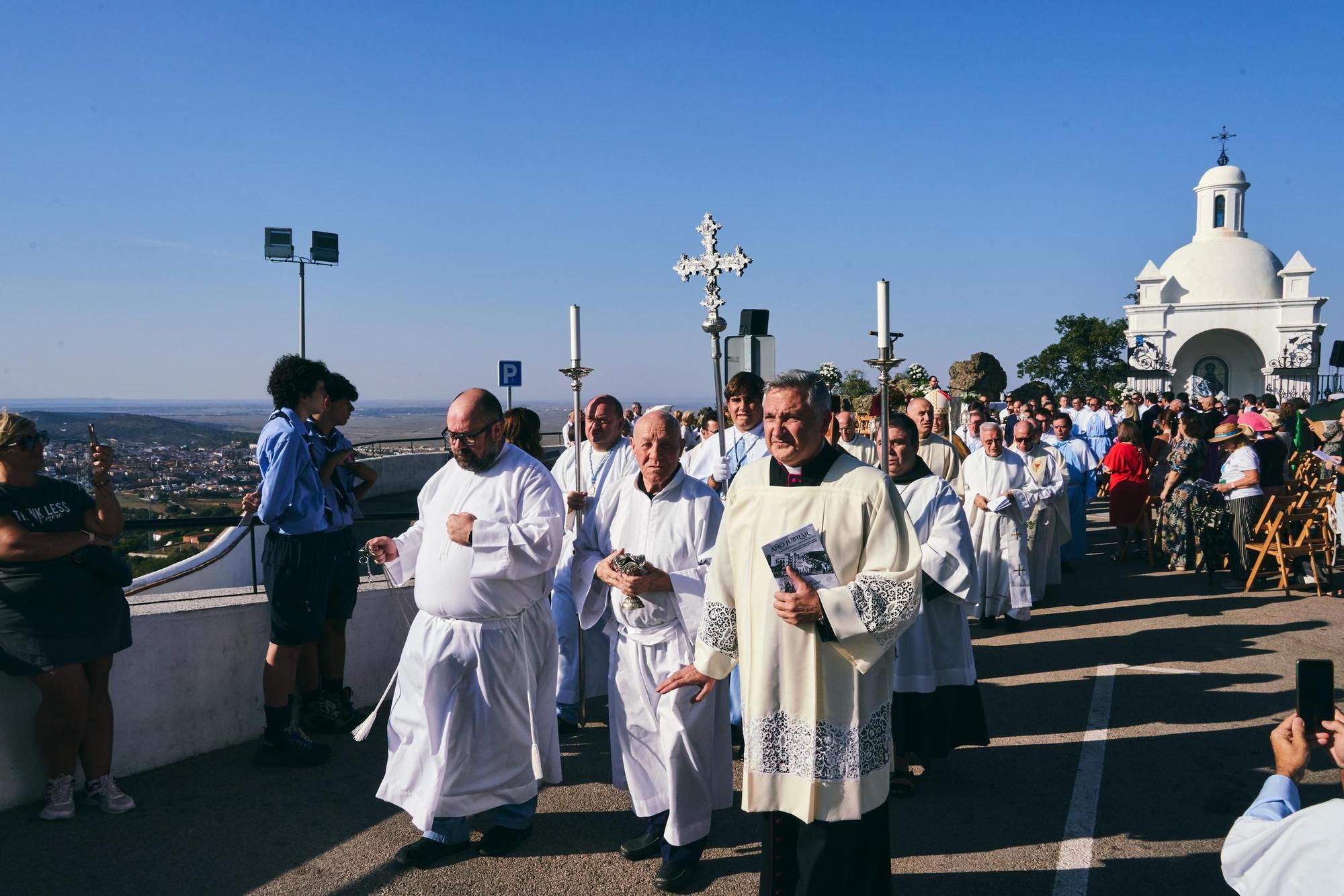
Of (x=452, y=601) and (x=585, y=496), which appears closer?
(x=452, y=601)

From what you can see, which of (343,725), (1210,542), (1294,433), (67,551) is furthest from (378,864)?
(1294,433)

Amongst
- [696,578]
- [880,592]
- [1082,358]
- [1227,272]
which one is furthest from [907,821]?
[1227,272]

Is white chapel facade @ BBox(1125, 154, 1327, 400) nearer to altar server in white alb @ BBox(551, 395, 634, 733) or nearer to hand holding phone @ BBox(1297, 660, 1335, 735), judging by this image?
altar server in white alb @ BBox(551, 395, 634, 733)

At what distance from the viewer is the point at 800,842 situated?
3.17 m

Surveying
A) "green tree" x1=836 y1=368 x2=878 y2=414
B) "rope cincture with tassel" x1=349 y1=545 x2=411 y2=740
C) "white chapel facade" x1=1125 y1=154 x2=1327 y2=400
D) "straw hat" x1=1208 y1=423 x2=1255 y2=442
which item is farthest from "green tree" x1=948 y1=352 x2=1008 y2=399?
"white chapel facade" x1=1125 y1=154 x2=1327 y2=400

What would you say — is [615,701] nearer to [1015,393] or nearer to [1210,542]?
[1210,542]

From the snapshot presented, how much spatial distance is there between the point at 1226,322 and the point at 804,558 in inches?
1998

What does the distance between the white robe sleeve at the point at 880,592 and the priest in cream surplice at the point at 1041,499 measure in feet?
20.5

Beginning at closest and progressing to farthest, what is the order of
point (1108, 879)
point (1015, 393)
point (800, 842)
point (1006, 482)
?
point (800, 842)
point (1108, 879)
point (1006, 482)
point (1015, 393)

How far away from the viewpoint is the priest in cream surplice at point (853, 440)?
745 centimetres

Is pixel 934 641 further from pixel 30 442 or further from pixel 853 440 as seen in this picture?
pixel 30 442

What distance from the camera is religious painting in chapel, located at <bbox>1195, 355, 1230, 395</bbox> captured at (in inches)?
1857

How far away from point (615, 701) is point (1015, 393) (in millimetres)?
21487

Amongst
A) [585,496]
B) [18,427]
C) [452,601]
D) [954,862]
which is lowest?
[954,862]
